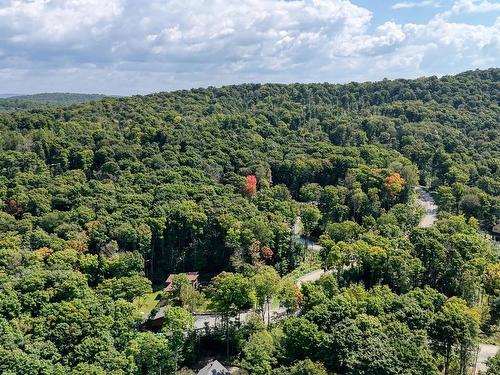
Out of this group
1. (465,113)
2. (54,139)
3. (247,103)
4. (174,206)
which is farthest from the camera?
(247,103)

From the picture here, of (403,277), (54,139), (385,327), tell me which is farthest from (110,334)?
(54,139)

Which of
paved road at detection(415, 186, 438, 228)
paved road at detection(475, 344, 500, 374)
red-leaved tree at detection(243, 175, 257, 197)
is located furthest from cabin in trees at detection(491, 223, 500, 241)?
red-leaved tree at detection(243, 175, 257, 197)

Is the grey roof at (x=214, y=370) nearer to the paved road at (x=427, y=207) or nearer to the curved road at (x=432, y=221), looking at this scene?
A: the curved road at (x=432, y=221)

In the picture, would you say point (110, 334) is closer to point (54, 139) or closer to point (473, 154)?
point (54, 139)

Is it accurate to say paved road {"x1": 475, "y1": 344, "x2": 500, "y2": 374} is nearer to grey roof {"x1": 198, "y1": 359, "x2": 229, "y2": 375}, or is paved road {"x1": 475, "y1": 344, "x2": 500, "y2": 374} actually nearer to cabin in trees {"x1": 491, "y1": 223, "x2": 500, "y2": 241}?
grey roof {"x1": 198, "y1": 359, "x2": 229, "y2": 375}

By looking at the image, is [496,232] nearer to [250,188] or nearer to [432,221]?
[432,221]

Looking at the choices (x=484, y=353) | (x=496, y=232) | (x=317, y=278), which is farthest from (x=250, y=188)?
(x=484, y=353)
